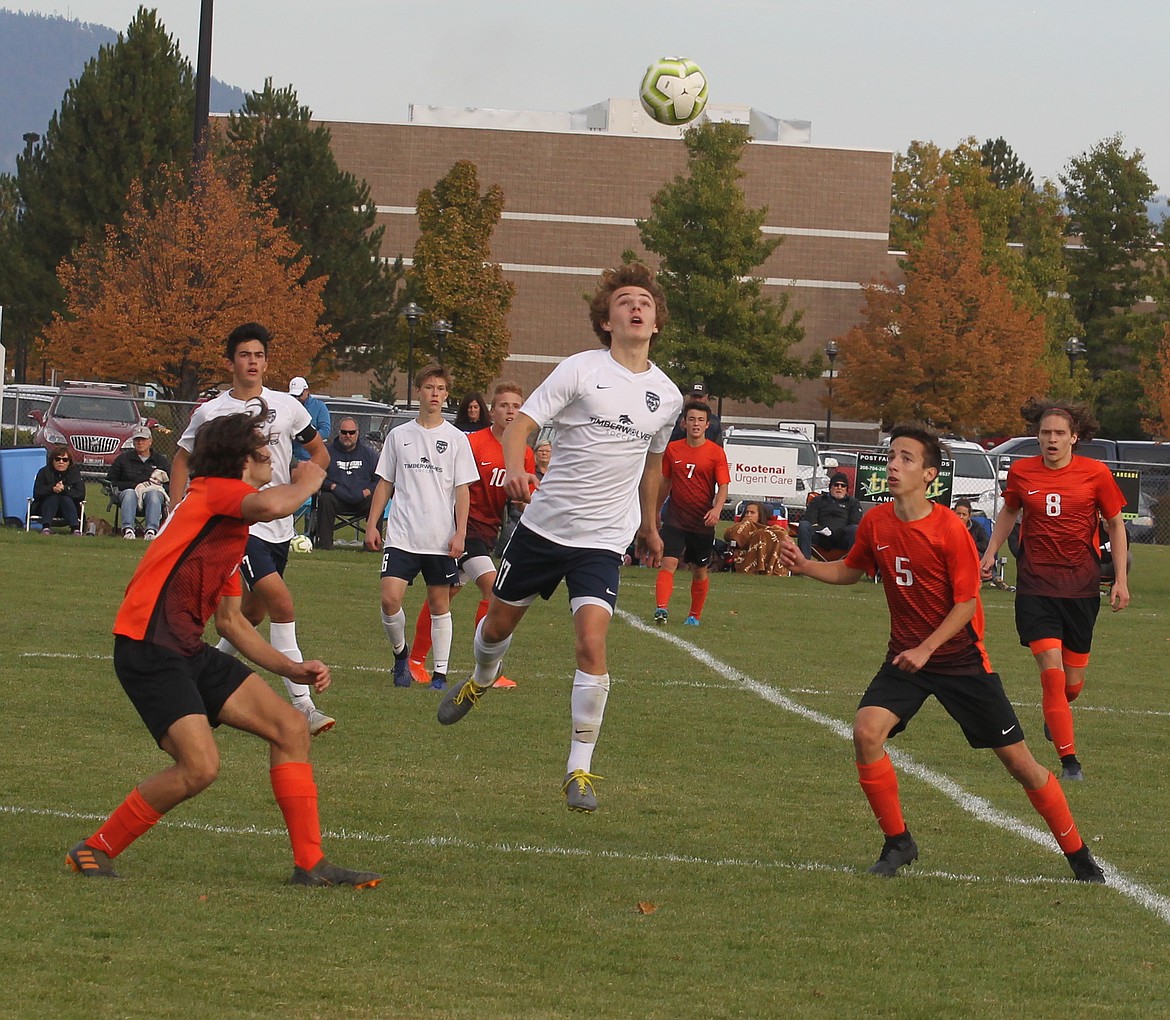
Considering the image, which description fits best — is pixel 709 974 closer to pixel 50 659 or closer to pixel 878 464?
pixel 50 659

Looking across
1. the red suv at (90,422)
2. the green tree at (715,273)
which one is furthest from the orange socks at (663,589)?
the green tree at (715,273)

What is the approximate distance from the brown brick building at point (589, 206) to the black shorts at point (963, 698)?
2721 inches

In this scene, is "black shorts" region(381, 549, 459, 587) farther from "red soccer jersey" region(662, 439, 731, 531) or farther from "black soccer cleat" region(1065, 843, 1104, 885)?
"red soccer jersey" region(662, 439, 731, 531)

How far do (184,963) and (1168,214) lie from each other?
6863cm

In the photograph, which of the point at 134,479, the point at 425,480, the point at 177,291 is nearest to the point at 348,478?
the point at 134,479

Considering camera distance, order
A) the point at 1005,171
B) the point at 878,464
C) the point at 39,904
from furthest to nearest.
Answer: the point at 1005,171
the point at 878,464
the point at 39,904

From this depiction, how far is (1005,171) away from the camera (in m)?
96.4

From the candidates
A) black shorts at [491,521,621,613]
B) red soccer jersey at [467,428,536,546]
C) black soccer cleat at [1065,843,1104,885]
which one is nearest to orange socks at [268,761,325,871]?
black shorts at [491,521,621,613]

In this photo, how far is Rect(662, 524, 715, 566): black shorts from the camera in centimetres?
1652

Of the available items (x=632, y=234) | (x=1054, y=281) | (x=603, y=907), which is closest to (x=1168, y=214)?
(x=1054, y=281)

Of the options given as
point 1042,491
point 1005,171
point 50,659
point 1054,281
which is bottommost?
point 50,659

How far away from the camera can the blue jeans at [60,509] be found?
23.0 meters

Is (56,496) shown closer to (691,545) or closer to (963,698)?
(691,545)

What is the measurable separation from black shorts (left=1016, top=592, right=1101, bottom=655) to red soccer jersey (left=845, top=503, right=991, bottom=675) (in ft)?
9.43
